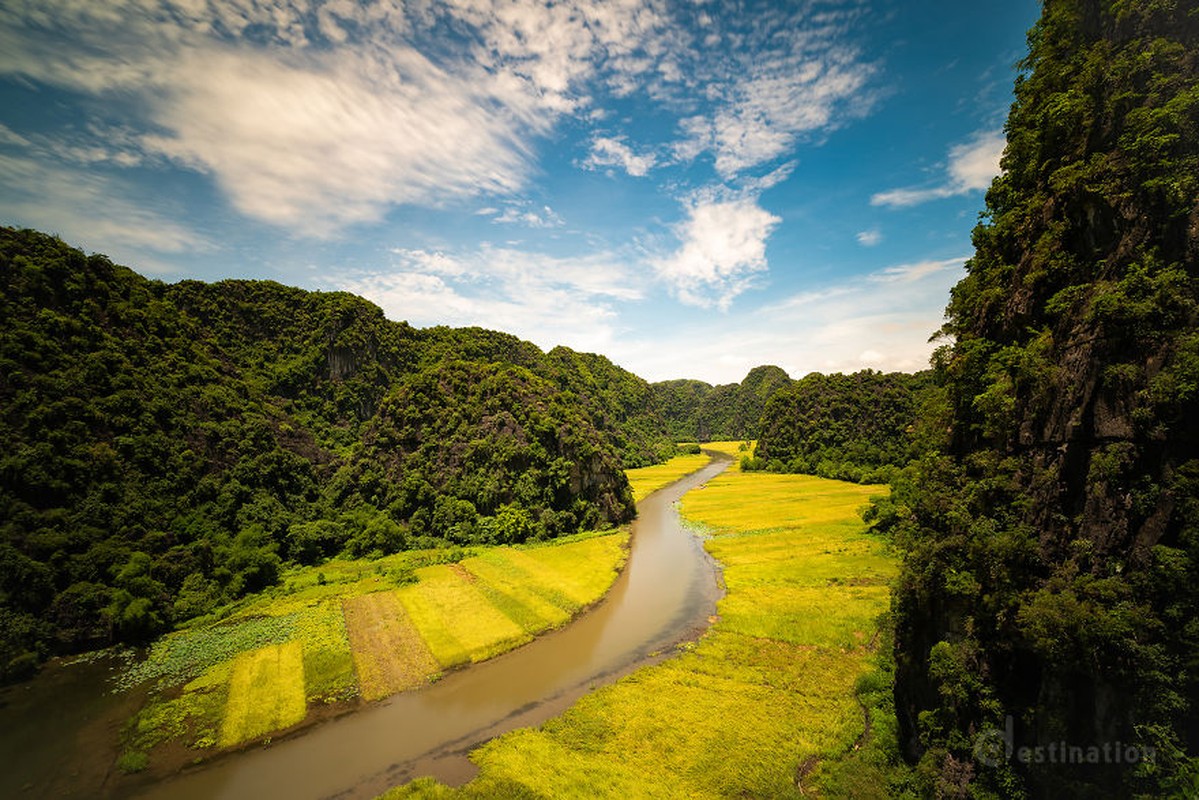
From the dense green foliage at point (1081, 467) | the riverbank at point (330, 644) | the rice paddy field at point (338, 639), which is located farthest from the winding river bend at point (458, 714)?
the dense green foliage at point (1081, 467)

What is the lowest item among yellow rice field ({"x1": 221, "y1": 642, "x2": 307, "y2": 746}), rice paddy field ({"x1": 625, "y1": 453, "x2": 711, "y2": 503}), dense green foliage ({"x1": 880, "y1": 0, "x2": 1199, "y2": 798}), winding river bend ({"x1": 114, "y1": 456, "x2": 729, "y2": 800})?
winding river bend ({"x1": 114, "y1": 456, "x2": 729, "y2": 800})

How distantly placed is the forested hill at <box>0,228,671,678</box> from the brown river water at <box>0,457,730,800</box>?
8.19 meters

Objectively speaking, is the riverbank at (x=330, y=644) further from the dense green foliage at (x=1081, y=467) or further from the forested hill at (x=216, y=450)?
the dense green foliage at (x=1081, y=467)

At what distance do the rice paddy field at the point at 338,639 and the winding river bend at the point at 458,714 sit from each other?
1686 mm

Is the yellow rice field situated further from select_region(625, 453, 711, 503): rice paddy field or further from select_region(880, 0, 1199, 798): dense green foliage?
select_region(625, 453, 711, 503): rice paddy field

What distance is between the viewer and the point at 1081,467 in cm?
1431

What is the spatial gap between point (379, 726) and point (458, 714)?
421 centimetres

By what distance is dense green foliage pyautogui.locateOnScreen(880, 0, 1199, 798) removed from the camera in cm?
1160

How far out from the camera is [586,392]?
510ft

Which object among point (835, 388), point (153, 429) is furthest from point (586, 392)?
point (153, 429)

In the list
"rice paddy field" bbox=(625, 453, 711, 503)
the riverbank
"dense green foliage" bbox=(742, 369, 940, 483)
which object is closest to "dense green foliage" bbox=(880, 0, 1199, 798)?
the riverbank

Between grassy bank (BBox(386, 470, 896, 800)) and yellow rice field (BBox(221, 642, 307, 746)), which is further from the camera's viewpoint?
yellow rice field (BBox(221, 642, 307, 746))

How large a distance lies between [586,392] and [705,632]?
123818 millimetres

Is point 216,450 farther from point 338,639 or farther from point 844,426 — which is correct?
point 844,426
